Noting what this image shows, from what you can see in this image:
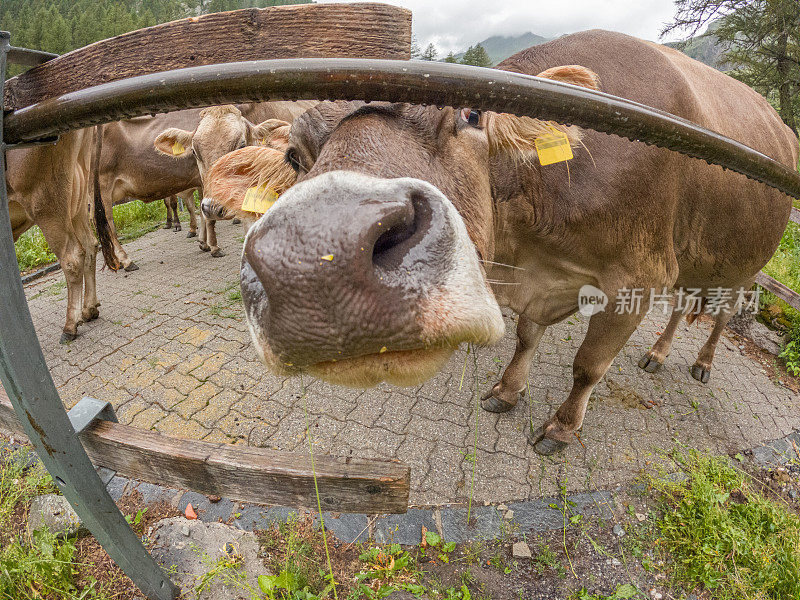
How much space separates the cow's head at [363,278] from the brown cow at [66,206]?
142 inches

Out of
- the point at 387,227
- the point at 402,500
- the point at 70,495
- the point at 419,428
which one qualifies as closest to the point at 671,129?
the point at 387,227

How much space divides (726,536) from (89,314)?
594cm

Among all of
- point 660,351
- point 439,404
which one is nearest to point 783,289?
point 660,351

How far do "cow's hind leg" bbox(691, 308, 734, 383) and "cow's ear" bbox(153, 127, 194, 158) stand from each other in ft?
21.2

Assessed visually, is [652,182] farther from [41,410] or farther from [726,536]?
[41,410]

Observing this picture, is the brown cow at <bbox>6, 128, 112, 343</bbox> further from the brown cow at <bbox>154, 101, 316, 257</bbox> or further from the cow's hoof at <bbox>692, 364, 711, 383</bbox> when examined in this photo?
the cow's hoof at <bbox>692, 364, 711, 383</bbox>

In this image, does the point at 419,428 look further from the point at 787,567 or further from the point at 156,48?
the point at 156,48

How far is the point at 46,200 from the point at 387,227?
14.7 ft

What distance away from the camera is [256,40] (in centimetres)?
91

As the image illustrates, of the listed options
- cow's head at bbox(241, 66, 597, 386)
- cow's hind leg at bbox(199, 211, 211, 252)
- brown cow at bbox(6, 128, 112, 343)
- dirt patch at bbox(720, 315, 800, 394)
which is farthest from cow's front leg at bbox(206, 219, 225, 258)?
dirt patch at bbox(720, 315, 800, 394)

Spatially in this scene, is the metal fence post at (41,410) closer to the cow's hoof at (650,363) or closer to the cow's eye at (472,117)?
the cow's eye at (472,117)

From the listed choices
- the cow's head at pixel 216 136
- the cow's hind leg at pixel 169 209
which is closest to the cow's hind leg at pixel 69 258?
the cow's head at pixel 216 136

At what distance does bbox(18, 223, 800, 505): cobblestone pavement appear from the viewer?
2.98 metres

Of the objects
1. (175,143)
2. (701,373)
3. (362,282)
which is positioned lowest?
(701,373)
